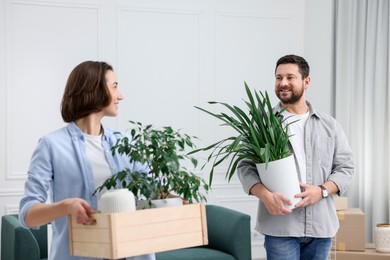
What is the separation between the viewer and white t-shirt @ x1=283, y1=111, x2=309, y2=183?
10.3 ft

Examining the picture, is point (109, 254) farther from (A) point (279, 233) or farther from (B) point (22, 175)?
(B) point (22, 175)

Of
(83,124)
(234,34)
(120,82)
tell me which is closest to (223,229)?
(120,82)

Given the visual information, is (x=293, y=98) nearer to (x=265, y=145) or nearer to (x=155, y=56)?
(x=265, y=145)

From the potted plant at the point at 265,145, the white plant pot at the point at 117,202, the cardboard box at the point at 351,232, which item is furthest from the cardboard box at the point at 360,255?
the white plant pot at the point at 117,202

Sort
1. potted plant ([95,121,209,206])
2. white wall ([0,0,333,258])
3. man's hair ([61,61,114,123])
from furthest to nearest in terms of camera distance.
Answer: white wall ([0,0,333,258]) → man's hair ([61,61,114,123]) → potted plant ([95,121,209,206])

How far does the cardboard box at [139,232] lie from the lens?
5.89ft

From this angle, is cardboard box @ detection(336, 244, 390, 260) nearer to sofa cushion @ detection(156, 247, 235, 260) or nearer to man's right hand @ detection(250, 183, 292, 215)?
sofa cushion @ detection(156, 247, 235, 260)

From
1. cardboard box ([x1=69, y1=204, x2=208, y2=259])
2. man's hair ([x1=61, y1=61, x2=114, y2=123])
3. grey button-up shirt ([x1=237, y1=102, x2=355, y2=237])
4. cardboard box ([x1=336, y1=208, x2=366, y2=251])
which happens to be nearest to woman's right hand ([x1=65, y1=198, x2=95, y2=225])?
cardboard box ([x1=69, y1=204, x2=208, y2=259])

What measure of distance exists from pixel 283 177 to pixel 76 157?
3.72 ft

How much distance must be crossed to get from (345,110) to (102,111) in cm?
414

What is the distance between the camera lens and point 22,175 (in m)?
5.30

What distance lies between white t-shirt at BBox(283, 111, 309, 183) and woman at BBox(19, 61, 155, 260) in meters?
1.20

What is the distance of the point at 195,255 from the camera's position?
469 centimetres

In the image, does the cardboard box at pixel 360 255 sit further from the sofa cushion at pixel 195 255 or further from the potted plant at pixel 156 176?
the potted plant at pixel 156 176
